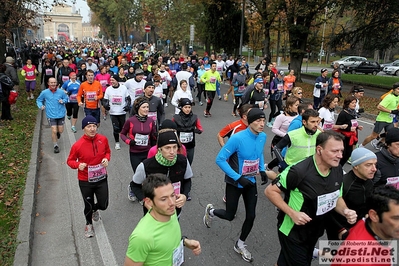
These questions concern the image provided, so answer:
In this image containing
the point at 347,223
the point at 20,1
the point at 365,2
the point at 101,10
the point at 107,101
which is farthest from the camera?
the point at 101,10

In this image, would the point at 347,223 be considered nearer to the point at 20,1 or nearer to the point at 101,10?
the point at 20,1

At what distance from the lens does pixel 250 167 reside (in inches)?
169

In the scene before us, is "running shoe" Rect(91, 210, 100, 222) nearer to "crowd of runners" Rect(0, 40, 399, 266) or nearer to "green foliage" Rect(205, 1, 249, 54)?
"crowd of runners" Rect(0, 40, 399, 266)

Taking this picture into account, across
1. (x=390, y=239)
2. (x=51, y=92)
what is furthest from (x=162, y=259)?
(x=51, y=92)

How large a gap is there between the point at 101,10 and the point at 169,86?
71756 millimetres

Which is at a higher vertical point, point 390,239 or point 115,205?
point 390,239

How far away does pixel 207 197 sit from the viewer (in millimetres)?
6188

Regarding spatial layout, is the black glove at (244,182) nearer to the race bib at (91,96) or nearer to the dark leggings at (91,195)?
the dark leggings at (91,195)

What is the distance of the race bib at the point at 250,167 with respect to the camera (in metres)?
4.24

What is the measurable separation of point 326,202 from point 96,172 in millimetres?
3109

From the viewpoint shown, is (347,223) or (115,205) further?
(115,205)

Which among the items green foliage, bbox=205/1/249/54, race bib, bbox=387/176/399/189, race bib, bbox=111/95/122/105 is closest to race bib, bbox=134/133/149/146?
race bib, bbox=111/95/122/105

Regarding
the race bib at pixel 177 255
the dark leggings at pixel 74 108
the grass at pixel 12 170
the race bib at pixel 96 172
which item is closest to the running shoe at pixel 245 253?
the race bib at pixel 177 255

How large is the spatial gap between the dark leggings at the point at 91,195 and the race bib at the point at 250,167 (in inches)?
81.5
